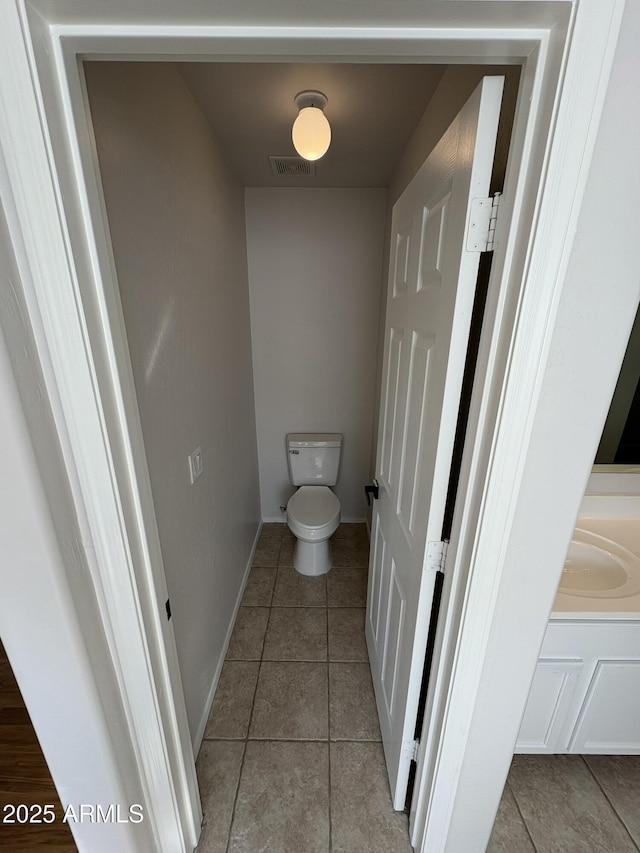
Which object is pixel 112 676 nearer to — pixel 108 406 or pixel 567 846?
pixel 108 406

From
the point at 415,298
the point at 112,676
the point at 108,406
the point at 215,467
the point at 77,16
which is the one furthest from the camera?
the point at 215,467

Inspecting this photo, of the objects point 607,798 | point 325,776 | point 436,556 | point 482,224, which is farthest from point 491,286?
point 607,798

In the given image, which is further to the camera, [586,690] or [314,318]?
[314,318]

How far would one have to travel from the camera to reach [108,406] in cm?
67

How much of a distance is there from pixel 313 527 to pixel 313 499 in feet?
0.97

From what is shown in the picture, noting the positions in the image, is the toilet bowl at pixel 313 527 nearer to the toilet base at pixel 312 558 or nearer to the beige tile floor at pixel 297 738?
the toilet base at pixel 312 558

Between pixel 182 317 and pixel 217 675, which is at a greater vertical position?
Result: pixel 182 317

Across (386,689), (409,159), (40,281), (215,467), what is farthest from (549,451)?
(409,159)

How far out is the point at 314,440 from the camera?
A: 2.46m

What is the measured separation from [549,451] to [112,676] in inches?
40.8

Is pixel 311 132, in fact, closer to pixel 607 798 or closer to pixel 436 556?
pixel 436 556

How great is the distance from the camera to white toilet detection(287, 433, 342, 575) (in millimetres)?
2102

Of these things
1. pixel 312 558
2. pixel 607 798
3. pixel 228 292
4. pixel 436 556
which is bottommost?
pixel 607 798

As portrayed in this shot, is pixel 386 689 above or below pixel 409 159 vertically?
below
